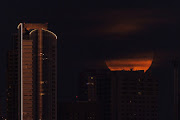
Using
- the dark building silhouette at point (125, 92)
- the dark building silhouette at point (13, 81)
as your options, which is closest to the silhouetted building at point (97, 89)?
the dark building silhouette at point (125, 92)

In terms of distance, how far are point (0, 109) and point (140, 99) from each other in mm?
15512

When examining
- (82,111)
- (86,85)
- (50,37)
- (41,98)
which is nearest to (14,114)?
(41,98)

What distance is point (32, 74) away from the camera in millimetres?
29188

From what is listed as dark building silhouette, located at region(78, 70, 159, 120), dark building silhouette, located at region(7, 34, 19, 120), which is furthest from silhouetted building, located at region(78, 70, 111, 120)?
dark building silhouette, located at region(7, 34, 19, 120)

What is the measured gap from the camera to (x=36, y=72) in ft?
96.4

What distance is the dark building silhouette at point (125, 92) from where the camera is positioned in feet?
144

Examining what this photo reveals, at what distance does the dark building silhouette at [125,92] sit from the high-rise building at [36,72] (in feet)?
43.9

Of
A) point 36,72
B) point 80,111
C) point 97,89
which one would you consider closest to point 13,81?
point 36,72

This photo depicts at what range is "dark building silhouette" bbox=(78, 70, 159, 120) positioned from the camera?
44031 mm

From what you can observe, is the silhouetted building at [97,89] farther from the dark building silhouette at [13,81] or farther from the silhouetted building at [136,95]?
the dark building silhouette at [13,81]

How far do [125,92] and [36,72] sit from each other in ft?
55.0

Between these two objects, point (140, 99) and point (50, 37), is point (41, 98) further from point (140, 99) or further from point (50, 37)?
point (140, 99)

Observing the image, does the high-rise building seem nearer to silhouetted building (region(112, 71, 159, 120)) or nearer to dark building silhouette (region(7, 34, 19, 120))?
dark building silhouette (region(7, 34, 19, 120))

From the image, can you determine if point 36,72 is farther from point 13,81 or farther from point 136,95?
point 136,95
